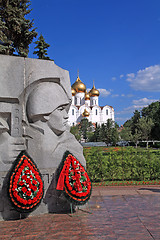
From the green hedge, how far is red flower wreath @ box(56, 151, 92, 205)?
4.69 meters

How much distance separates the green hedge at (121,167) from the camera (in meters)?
9.23

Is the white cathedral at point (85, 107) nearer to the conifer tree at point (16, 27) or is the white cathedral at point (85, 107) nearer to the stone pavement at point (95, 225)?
the conifer tree at point (16, 27)

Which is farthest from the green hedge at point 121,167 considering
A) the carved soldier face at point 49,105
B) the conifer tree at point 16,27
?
the conifer tree at point 16,27

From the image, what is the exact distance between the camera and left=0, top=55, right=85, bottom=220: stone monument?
15.0 feet

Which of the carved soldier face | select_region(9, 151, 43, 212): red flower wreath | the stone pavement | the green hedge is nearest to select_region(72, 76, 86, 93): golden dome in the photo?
the green hedge

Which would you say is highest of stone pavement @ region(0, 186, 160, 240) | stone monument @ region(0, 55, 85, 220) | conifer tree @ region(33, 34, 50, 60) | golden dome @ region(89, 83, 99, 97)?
golden dome @ region(89, 83, 99, 97)

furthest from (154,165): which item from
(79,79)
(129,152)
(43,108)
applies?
(79,79)

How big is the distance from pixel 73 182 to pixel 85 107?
5687 cm

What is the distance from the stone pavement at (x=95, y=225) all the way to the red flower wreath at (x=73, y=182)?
39 centimetres

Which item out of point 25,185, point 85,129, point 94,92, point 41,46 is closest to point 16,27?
point 41,46

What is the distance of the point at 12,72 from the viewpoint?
4.69m

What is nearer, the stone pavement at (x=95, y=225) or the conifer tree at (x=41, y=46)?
the stone pavement at (x=95, y=225)

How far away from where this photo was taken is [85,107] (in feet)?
200

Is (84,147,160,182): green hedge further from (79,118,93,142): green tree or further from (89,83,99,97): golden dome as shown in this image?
(89,83,99,97): golden dome
